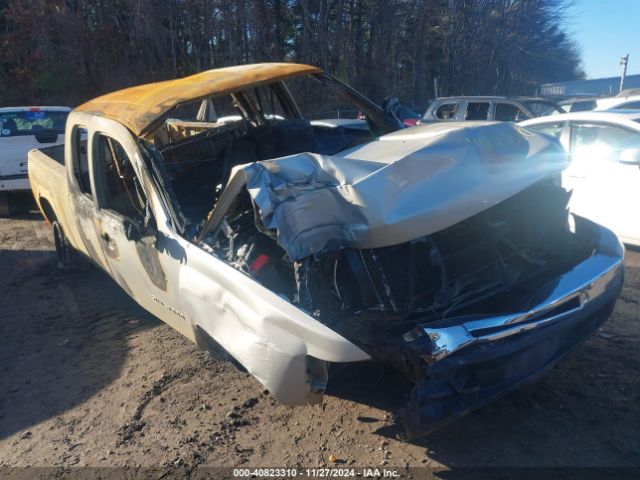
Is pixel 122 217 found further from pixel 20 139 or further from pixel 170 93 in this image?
pixel 20 139

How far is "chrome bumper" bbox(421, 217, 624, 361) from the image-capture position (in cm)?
254

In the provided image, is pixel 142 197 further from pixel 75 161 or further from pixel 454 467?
pixel 454 467

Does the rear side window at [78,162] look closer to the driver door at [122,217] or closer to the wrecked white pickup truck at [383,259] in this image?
the driver door at [122,217]

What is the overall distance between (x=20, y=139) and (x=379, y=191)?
791 cm

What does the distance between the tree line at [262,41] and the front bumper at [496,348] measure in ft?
65.0

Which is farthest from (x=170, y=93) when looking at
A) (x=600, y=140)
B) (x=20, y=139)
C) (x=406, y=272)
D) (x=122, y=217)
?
(x=20, y=139)

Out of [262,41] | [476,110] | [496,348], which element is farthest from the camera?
[262,41]

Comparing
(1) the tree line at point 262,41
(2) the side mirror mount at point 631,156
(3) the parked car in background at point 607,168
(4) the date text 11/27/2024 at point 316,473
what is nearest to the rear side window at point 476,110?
(3) the parked car in background at point 607,168

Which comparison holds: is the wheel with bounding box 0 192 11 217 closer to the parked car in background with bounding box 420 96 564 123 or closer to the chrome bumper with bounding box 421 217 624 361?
the parked car in background with bounding box 420 96 564 123

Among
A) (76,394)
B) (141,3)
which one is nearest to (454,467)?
(76,394)

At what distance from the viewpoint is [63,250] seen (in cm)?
627

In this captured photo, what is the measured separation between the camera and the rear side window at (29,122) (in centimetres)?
902

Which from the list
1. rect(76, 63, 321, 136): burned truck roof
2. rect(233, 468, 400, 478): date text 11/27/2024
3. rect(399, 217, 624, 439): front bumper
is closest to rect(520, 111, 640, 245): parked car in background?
rect(399, 217, 624, 439): front bumper

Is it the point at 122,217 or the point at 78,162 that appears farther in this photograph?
the point at 78,162
